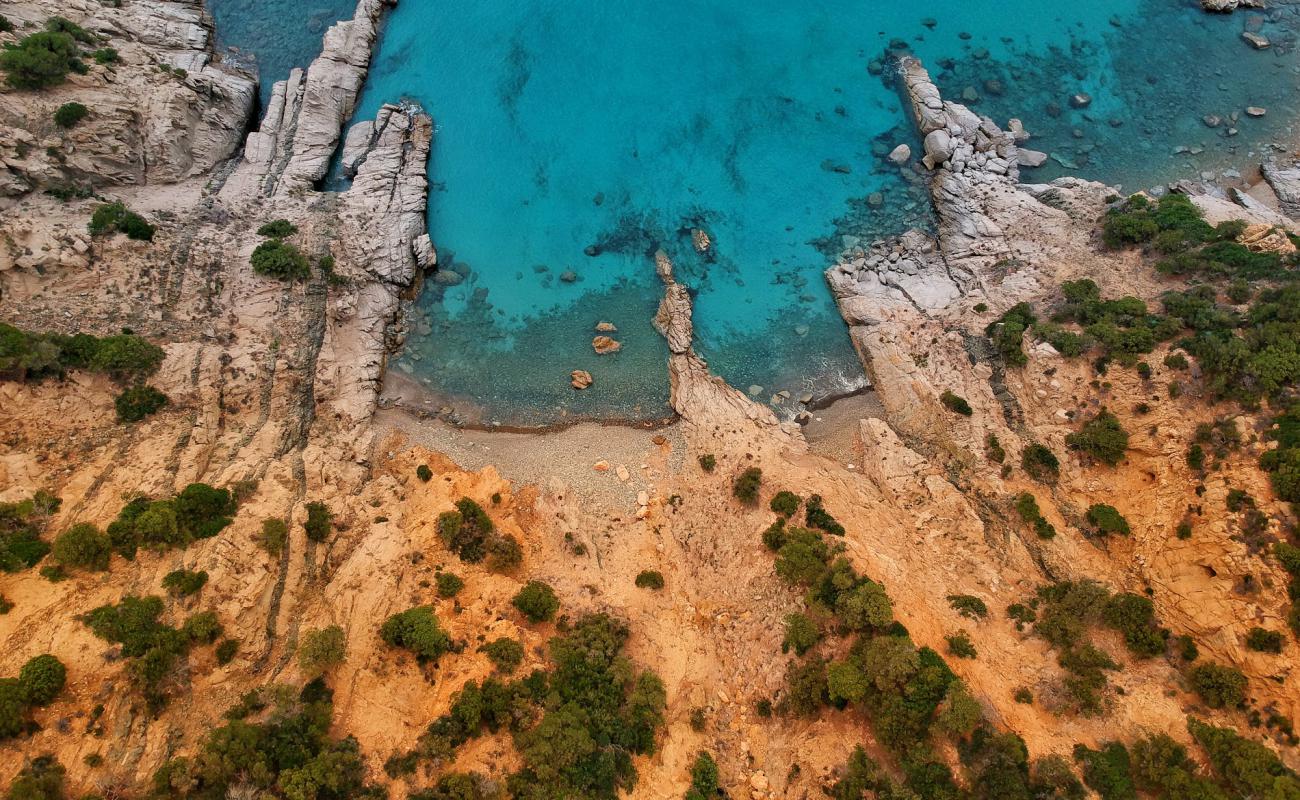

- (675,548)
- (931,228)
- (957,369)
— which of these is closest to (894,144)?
(931,228)

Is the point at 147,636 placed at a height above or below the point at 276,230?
below

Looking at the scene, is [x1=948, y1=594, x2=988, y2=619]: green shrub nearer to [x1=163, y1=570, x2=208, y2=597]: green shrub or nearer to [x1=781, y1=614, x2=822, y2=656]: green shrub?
[x1=781, y1=614, x2=822, y2=656]: green shrub

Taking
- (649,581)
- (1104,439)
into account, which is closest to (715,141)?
(1104,439)

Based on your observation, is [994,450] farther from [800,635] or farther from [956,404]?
[800,635]

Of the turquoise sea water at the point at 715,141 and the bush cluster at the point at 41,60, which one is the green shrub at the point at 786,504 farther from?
the bush cluster at the point at 41,60

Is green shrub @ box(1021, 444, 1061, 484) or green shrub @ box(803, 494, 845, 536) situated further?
green shrub @ box(1021, 444, 1061, 484)

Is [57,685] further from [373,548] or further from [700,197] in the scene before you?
[700,197]

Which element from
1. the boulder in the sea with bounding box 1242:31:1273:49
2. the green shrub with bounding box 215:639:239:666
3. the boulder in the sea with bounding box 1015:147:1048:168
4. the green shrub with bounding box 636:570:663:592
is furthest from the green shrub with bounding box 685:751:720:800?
the boulder in the sea with bounding box 1242:31:1273:49
